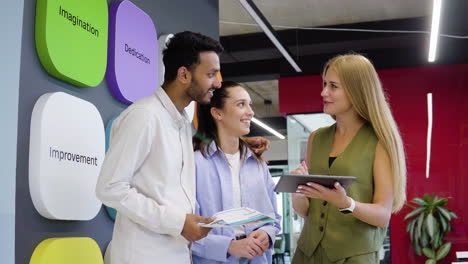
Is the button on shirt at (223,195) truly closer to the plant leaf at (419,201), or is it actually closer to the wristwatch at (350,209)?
the wristwatch at (350,209)

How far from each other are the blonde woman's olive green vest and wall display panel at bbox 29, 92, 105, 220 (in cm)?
111

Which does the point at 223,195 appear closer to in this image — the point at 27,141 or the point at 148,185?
the point at 148,185

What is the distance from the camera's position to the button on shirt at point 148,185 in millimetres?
2037

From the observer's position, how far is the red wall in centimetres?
794

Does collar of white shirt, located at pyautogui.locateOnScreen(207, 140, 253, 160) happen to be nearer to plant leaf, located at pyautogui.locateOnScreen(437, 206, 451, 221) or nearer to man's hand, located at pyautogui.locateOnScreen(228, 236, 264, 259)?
man's hand, located at pyautogui.locateOnScreen(228, 236, 264, 259)

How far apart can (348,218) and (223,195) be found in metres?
0.59

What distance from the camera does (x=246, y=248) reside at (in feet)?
7.85

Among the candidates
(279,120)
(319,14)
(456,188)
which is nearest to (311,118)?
(319,14)

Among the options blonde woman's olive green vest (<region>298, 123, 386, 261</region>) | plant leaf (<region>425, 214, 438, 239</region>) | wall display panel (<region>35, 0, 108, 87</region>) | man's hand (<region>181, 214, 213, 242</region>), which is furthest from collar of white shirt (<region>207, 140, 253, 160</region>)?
plant leaf (<region>425, 214, 438, 239</region>)

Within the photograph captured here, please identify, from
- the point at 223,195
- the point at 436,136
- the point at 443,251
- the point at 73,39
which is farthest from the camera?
the point at 436,136

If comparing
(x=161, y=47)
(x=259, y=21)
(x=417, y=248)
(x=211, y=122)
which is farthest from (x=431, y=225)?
(x=211, y=122)

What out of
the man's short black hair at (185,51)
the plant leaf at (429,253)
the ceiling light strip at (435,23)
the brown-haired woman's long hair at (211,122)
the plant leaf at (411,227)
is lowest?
the plant leaf at (429,253)

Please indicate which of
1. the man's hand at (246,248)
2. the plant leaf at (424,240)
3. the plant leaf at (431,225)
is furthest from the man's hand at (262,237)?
the plant leaf at (424,240)

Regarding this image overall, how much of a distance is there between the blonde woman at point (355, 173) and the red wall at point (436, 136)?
20.1 ft
